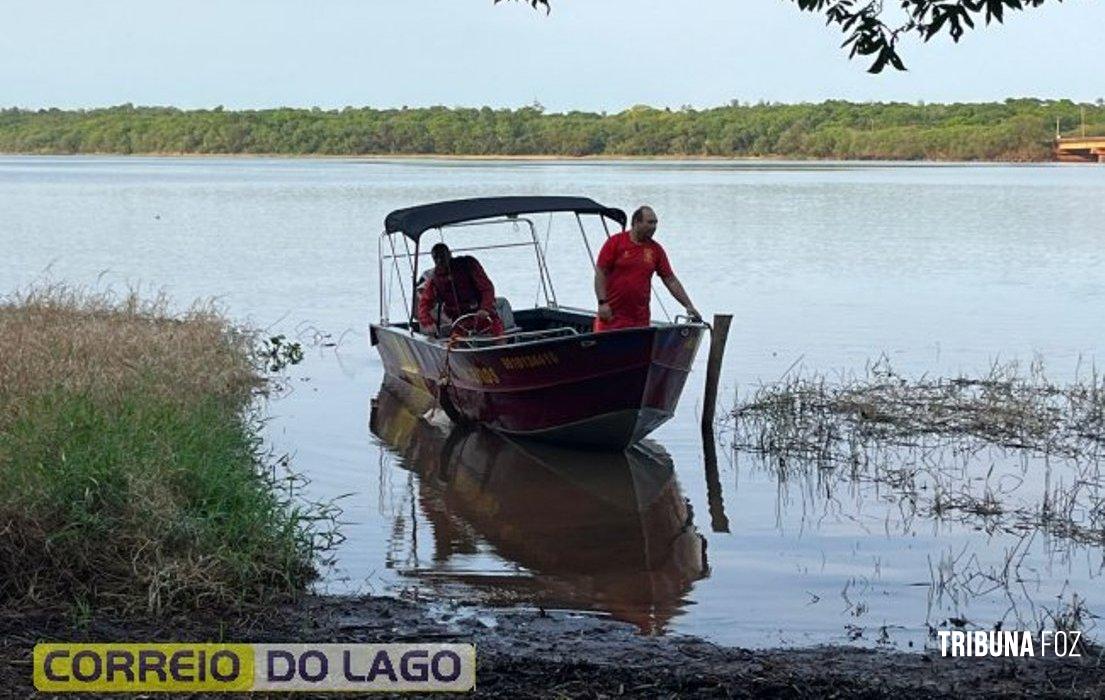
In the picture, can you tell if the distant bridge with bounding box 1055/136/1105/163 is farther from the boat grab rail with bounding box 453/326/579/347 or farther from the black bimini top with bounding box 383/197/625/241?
the boat grab rail with bounding box 453/326/579/347

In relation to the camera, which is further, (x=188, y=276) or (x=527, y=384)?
(x=188, y=276)

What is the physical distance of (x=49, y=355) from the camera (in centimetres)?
1383

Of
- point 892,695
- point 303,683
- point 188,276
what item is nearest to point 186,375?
point 303,683

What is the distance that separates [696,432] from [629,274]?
2216 millimetres

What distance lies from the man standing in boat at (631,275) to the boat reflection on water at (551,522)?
1190 millimetres

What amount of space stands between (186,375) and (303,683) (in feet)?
Result: 28.0

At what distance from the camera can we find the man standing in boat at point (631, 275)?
13281mm

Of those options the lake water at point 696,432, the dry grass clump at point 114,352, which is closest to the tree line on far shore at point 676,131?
the lake water at point 696,432

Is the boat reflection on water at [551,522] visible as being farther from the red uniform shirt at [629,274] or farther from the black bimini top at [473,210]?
the black bimini top at [473,210]

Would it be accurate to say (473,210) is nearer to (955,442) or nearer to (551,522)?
(955,442)

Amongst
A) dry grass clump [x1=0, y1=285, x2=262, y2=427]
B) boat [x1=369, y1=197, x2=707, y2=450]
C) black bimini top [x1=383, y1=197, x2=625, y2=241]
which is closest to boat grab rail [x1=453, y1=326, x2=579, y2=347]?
boat [x1=369, y1=197, x2=707, y2=450]

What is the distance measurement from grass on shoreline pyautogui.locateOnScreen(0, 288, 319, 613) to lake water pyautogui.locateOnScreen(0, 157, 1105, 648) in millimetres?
817

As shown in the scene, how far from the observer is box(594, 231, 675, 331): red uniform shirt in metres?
13.3

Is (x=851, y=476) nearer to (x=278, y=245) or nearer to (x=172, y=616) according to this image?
(x=172, y=616)
